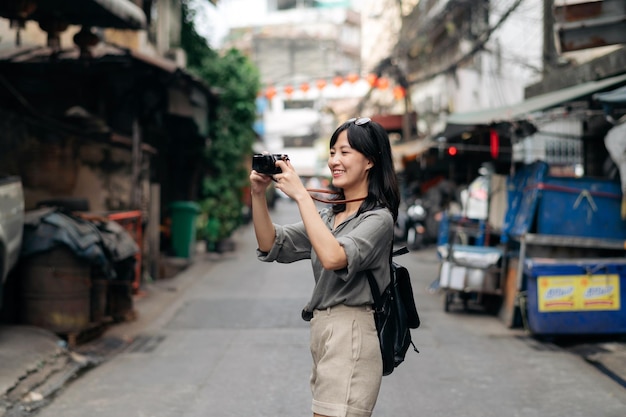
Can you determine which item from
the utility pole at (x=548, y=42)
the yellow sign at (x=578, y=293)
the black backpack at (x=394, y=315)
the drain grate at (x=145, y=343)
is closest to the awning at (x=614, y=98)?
the yellow sign at (x=578, y=293)

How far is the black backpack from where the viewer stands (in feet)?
10.1

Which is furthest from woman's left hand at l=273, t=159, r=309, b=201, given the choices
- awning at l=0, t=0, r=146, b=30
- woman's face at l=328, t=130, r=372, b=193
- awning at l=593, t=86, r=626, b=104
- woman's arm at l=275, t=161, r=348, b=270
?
awning at l=593, t=86, r=626, b=104

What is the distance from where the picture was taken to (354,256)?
2.82 metres

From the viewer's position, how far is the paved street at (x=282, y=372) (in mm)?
5910

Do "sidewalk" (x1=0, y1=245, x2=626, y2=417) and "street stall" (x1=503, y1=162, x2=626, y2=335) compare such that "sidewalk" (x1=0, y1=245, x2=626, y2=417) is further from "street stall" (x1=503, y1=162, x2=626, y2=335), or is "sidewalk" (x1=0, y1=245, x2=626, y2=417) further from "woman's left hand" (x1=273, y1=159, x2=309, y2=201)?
"woman's left hand" (x1=273, y1=159, x2=309, y2=201)

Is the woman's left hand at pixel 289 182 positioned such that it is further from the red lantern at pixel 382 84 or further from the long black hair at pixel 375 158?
the red lantern at pixel 382 84

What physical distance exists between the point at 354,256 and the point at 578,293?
6.25 metres

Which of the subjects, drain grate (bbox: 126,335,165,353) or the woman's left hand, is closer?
the woman's left hand

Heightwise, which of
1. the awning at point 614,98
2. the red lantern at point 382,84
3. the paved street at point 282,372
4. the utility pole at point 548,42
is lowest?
the paved street at point 282,372

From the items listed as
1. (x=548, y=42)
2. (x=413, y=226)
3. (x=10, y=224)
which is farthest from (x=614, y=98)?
(x=413, y=226)

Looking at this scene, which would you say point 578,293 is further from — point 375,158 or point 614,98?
point 375,158

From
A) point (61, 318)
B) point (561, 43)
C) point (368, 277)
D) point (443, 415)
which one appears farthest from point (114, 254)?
point (368, 277)

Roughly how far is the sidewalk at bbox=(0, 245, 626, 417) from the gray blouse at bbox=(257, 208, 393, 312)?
3.51 metres

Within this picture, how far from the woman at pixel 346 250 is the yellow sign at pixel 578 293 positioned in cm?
574
